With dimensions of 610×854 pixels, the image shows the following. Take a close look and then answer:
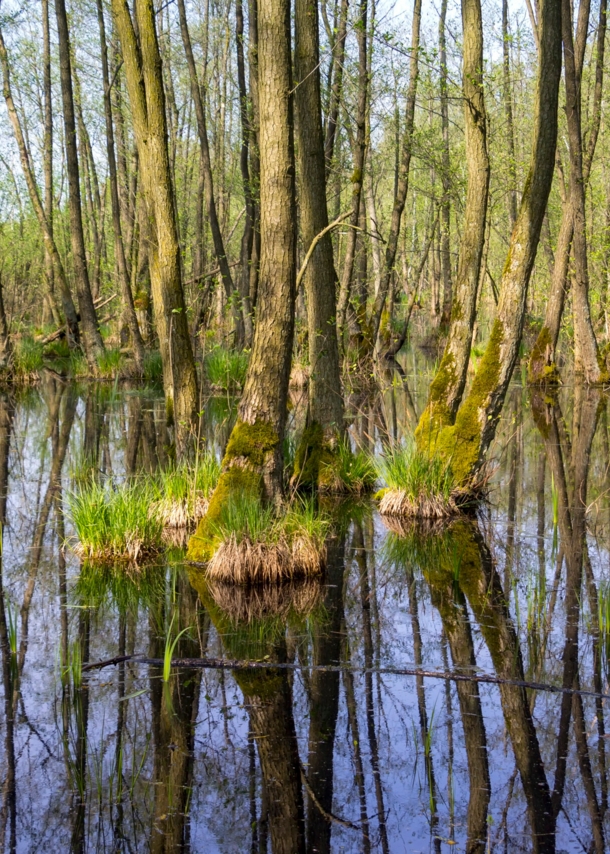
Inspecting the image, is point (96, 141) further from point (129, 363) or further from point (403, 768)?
point (403, 768)

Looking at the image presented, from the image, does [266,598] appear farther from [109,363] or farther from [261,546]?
[109,363]

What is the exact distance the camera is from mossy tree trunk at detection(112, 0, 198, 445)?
8.78 m

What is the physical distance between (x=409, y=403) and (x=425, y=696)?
1371cm

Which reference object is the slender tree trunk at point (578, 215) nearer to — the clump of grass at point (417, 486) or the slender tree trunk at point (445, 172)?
the slender tree trunk at point (445, 172)

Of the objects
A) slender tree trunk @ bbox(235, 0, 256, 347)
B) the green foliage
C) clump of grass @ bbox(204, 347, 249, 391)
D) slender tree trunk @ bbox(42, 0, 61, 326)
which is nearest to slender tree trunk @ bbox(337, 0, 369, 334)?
slender tree trunk @ bbox(235, 0, 256, 347)

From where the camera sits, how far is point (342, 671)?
4.96 meters

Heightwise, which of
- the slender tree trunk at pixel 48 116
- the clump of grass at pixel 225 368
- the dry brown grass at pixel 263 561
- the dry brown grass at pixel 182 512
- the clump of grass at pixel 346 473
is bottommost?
the dry brown grass at pixel 263 561

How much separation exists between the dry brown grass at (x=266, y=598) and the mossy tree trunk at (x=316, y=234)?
3.44 metres

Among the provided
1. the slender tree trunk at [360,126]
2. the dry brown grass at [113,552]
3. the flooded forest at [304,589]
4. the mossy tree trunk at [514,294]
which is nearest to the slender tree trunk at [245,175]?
the slender tree trunk at [360,126]

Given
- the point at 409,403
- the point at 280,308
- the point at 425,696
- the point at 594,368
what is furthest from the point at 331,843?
the point at 594,368

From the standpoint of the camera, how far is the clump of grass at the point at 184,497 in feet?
26.4

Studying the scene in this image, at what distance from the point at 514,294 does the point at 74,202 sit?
13808 mm

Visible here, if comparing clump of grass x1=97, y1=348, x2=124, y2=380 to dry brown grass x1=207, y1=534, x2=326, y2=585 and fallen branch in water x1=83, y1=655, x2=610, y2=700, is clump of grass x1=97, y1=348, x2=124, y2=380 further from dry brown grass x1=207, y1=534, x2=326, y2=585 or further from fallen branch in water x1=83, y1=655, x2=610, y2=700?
fallen branch in water x1=83, y1=655, x2=610, y2=700

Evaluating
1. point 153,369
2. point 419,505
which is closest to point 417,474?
point 419,505
